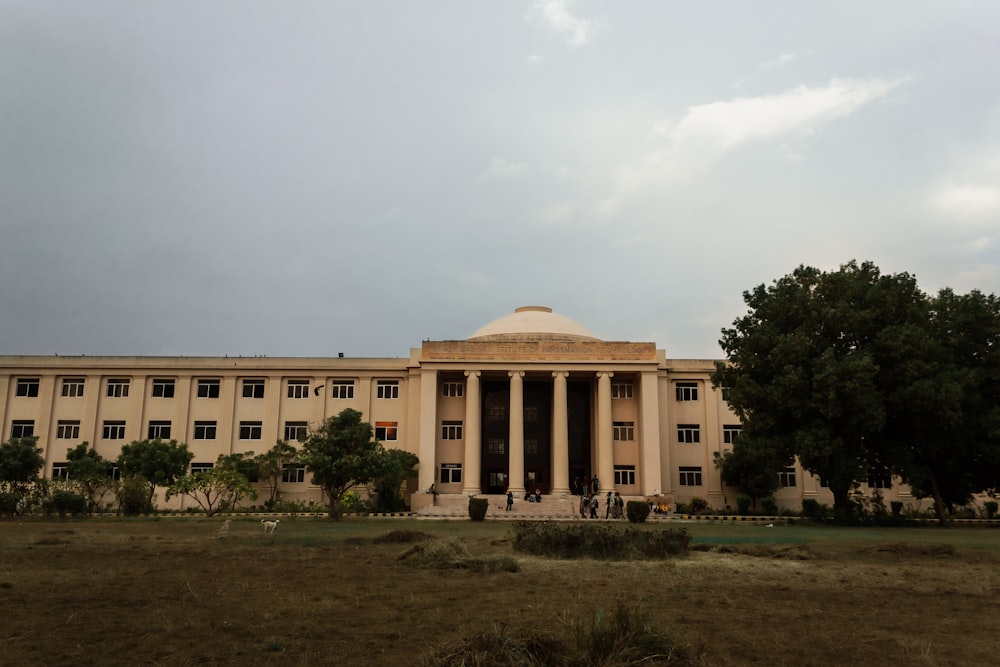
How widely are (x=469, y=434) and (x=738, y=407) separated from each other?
55.9 feet

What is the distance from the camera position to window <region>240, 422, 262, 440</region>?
47.8 meters

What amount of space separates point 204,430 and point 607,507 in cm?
2547

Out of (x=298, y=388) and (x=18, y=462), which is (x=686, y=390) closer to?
(x=298, y=388)

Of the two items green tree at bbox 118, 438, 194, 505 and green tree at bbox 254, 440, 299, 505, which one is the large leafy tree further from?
green tree at bbox 118, 438, 194, 505

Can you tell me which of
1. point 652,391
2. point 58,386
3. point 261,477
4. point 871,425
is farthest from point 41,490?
point 871,425

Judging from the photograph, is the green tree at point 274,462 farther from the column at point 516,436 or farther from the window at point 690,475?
the window at point 690,475

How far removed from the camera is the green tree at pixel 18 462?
35.4 m

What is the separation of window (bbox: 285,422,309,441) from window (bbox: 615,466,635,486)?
19.6 meters

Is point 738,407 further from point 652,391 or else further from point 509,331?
point 509,331

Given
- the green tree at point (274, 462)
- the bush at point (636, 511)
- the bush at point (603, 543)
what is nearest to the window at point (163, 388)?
the green tree at point (274, 462)

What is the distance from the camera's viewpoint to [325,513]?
40.2 meters

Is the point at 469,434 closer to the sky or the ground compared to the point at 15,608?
closer to the sky

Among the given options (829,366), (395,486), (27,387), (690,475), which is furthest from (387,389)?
(829,366)

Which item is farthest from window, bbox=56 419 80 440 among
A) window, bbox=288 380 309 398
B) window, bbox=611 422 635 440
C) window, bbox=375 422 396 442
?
window, bbox=611 422 635 440
